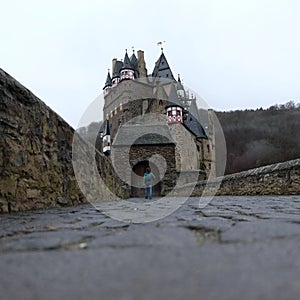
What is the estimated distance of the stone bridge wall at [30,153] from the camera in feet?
10.6

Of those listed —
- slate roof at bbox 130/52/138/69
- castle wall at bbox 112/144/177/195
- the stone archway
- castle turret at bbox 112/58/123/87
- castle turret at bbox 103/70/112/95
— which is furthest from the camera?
castle turret at bbox 103/70/112/95

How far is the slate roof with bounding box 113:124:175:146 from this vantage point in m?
21.7

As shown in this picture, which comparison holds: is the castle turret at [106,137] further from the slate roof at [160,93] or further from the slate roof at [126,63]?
the slate roof at [126,63]

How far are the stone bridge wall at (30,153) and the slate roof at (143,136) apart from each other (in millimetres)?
16507

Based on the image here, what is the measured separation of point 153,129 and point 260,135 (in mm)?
30633

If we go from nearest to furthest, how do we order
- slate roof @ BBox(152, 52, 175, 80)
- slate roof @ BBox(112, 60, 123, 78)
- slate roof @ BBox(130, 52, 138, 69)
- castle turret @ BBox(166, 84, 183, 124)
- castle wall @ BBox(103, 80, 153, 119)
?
castle turret @ BBox(166, 84, 183, 124) < castle wall @ BBox(103, 80, 153, 119) < slate roof @ BBox(152, 52, 175, 80) < slate roof @ BBox(130, 52, 138, 69) < slate roof @ BBox(112, 60, 123, 78)

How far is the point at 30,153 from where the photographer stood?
374cm

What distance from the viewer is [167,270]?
97 centimetres

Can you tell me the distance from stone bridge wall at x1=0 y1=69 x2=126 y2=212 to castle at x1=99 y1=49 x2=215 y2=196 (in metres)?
15.2

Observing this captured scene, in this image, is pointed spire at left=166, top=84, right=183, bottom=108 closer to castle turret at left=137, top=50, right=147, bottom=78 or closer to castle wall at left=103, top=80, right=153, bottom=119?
castle wall at left=103, top=80, right=153, bottom=119

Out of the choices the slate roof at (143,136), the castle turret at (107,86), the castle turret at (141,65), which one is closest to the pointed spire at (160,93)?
the castle turret at (141,65)

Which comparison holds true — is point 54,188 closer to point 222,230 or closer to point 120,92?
point 222,230

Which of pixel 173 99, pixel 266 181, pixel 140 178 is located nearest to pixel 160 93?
pixel 173 99

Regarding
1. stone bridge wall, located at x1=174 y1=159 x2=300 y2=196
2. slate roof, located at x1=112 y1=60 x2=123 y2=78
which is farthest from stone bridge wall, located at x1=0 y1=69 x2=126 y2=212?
slate roof, located at x1=112 y1=60 x2=123 y2=78
